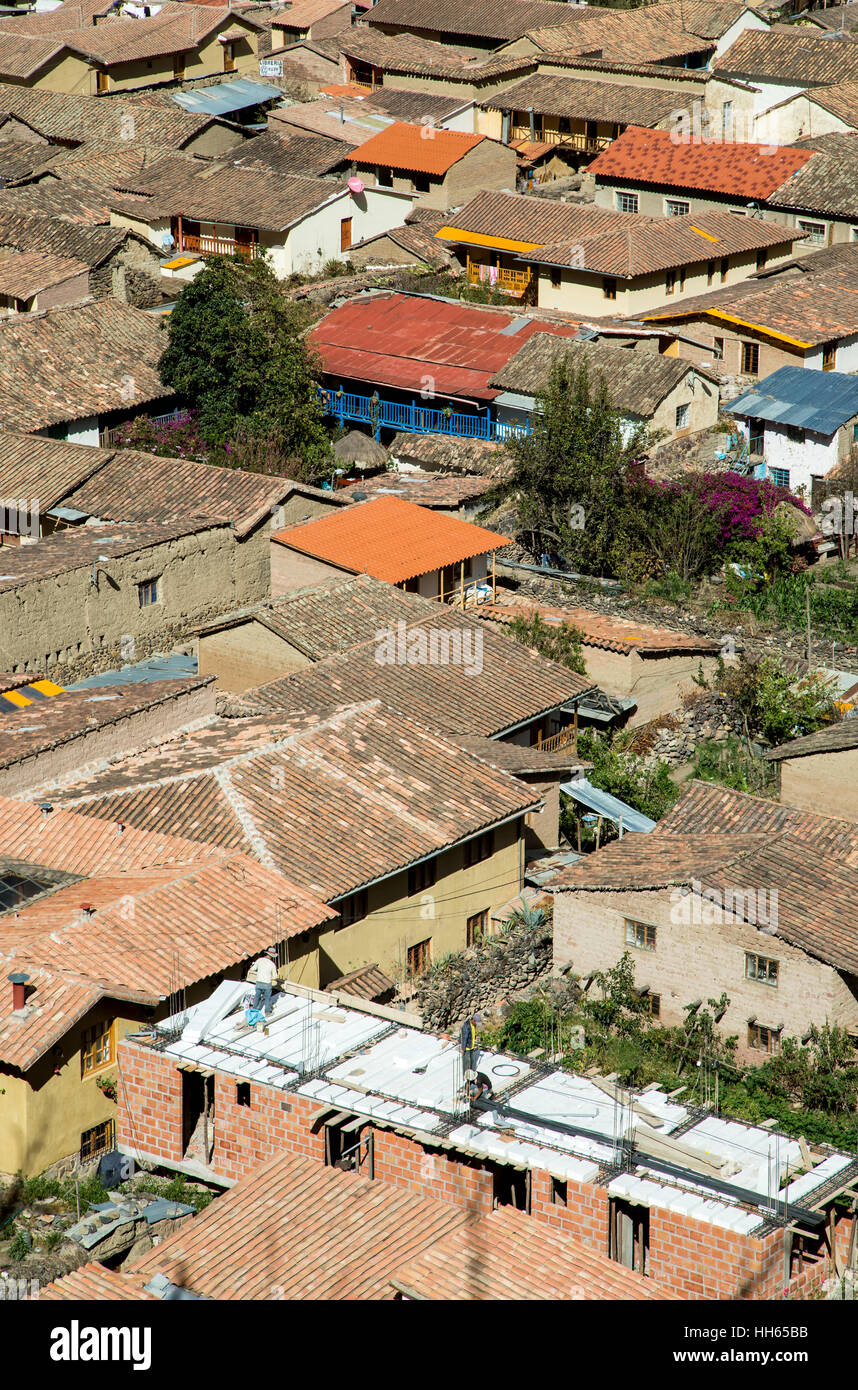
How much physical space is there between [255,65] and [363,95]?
33.9 ft

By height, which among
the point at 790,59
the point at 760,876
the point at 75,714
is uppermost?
the point at 790,59

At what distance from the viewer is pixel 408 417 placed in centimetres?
5400

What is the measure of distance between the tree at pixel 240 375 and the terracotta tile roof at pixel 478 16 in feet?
123

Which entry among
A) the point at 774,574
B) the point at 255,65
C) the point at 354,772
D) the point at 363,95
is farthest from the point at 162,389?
the point at 255,65

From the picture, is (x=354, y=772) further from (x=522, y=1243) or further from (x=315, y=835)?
(x=522, y=1243)

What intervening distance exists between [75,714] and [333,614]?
684 centimetres

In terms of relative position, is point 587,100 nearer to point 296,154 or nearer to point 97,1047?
point 296,154

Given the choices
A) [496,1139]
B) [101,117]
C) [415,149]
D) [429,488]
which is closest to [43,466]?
[429,488]

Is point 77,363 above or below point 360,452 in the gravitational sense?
above

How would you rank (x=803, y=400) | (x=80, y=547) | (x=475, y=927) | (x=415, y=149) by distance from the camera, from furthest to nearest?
1. (x=415, y=149)
2. (x=803, y=400)
3. (x=80, y=547)
4. (x=475, y=927)

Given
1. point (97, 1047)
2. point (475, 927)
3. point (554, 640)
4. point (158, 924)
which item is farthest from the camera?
point (554, 640)

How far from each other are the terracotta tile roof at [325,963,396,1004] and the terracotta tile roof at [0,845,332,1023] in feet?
4.82

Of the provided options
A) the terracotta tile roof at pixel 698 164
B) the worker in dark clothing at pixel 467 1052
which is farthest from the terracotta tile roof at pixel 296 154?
the worker in dark clothing at pixel 467 1052

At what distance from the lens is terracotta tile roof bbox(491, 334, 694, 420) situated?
50.0 metres
